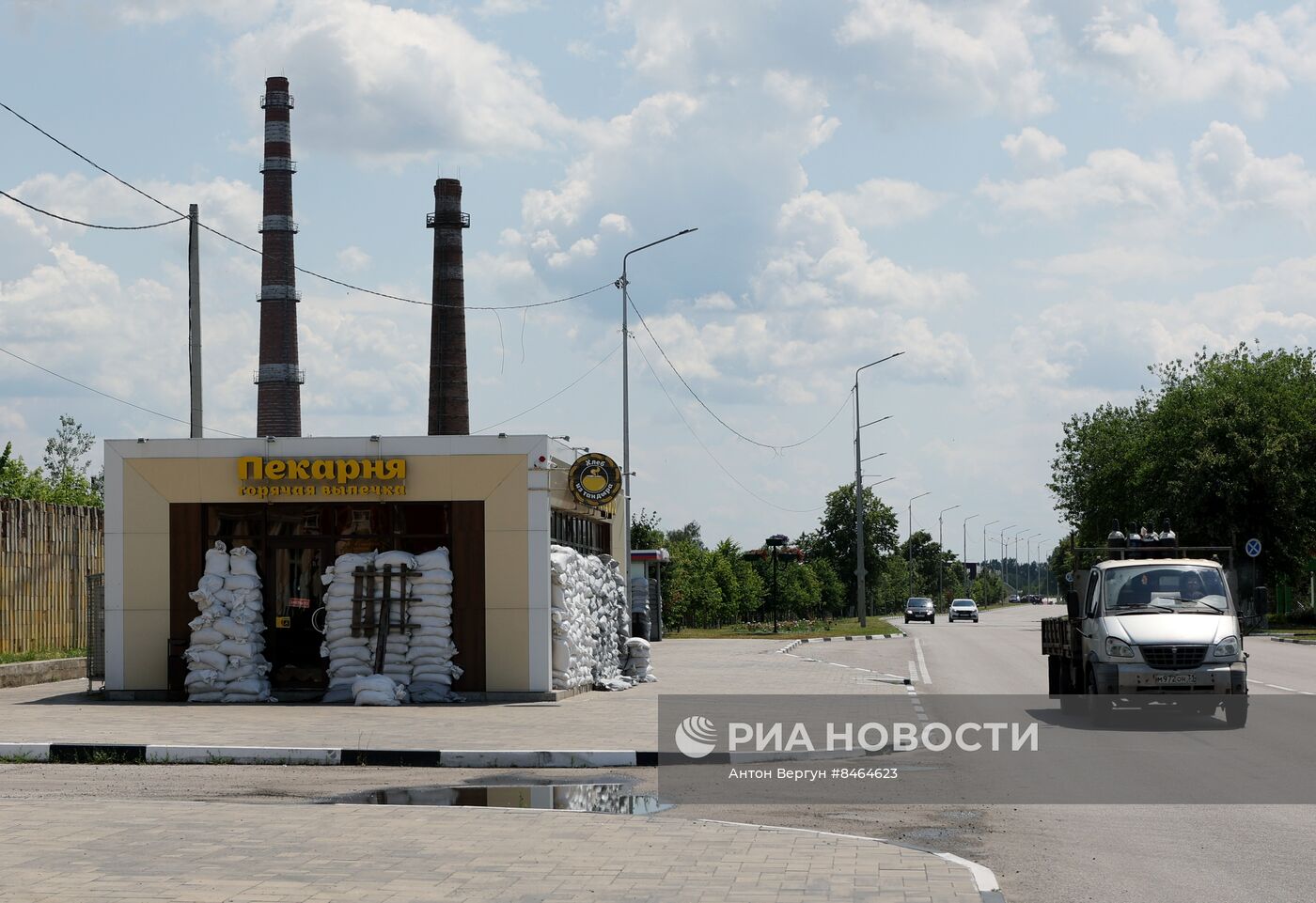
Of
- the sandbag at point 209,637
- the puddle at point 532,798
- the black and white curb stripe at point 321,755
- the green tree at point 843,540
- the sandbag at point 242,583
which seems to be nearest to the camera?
the puddle at point 532,798

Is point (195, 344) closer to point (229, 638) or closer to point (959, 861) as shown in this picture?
→ point (229, 638)

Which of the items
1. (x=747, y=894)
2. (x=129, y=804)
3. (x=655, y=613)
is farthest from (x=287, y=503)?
(x=655, y=613)

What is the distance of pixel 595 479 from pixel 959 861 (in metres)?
16.5

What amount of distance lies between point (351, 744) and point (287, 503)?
8116 mm

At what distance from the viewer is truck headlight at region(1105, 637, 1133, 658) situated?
55.9 feet

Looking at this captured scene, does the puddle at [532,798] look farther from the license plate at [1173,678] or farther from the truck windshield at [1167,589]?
the truck windshield at [1167,589]

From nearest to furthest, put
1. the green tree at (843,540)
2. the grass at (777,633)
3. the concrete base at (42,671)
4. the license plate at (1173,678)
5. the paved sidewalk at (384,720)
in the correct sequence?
the paved sidewalk at (384,720) → the license plate at (1173,678) → the concrete base at (42,671) → the grass at (777,633) → the green tree at (843,540)

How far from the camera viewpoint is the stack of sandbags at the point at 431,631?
21.5m

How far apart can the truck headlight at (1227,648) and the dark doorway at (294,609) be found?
42.1 ft

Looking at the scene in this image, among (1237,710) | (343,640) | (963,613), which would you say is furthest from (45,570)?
(963,613)

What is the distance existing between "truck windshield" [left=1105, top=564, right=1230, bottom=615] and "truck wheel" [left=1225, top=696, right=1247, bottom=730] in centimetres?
117

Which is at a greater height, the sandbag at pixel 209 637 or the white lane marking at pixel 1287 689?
the sandbag at pixel 209 637

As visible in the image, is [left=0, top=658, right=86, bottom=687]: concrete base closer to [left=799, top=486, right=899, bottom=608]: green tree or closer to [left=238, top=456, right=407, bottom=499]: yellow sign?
[left=238, top=456, right=407, bottom=499]: yellow sign

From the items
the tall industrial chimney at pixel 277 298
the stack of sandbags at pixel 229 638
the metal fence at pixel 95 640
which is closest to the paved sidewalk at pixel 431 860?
the stack of sandbags at pixel 229 638
